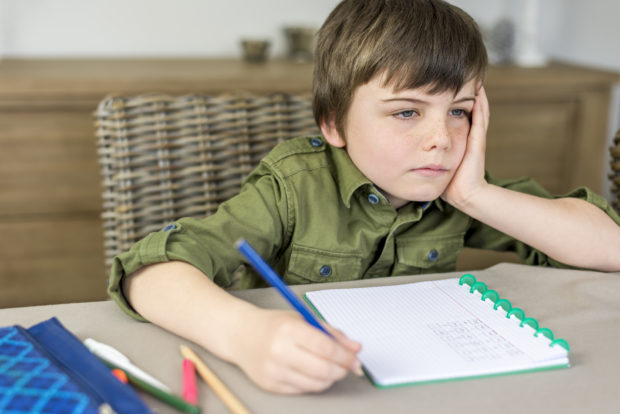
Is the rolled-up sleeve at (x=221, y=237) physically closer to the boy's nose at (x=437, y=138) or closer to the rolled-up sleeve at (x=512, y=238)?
the boy's nose at (x=437, y=138)

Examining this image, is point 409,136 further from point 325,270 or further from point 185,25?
point 185,25

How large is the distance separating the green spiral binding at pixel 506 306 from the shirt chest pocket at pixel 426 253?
0.62 feet

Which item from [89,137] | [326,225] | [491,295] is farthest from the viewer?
[89,137]

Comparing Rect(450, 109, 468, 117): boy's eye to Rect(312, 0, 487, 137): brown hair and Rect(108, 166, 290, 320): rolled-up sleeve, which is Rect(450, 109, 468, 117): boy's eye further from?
Rect(108, 166, 290, 320): rolled-up sleeve

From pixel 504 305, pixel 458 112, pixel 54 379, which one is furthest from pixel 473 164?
pixel 54 379

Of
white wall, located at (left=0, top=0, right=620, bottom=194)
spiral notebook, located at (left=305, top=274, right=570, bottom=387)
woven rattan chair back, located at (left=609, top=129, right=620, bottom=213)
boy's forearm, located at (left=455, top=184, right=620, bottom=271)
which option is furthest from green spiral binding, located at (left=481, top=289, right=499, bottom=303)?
white wall, located at (left=0, top=0, right=620, bottom=194)

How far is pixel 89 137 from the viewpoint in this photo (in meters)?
1.91

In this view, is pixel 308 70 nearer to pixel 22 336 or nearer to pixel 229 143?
pixel 229 143

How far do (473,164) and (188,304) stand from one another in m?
0.49

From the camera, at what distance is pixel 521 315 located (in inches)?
27.9

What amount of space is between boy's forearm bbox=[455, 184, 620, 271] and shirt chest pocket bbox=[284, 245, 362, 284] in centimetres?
19

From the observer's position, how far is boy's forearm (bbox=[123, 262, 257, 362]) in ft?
2.07

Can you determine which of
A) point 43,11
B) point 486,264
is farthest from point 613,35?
point 43,11

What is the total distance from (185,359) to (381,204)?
0.46 m
